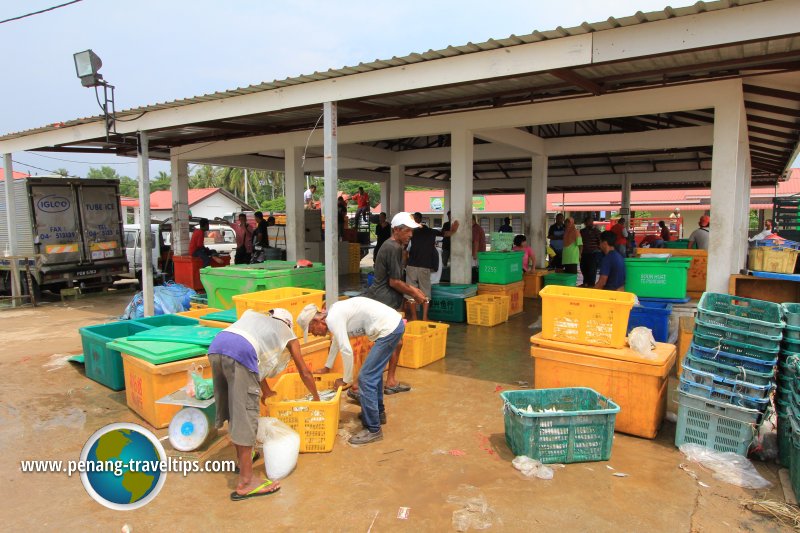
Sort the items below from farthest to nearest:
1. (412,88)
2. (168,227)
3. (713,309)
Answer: (168,227) → (412,88) → (713,309)

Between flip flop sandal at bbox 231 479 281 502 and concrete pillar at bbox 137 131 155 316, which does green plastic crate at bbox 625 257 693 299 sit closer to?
flip flop sandal at bbox 231 479 281 502

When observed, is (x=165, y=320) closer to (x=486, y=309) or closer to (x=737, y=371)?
(x=486, y=309)

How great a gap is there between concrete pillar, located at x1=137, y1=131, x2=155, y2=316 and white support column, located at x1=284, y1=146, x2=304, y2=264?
11.4 ft

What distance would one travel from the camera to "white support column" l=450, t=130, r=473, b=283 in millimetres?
9555

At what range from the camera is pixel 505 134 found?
1044 centimetres

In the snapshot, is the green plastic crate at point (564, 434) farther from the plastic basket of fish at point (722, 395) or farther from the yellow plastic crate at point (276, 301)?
the yellow plastic crate at point (276, 301)

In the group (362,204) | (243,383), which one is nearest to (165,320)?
(243,383)

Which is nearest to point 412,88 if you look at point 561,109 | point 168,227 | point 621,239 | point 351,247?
point 561,109

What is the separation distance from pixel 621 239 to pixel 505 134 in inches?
166

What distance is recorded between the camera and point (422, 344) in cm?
651

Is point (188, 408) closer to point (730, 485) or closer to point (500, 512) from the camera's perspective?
point (500, 512)

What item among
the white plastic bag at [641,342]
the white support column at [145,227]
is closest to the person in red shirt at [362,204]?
the white support column at [145,227]

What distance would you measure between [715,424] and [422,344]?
331 centimetres

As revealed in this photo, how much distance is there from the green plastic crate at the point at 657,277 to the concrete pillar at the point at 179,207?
10744 millimetres
